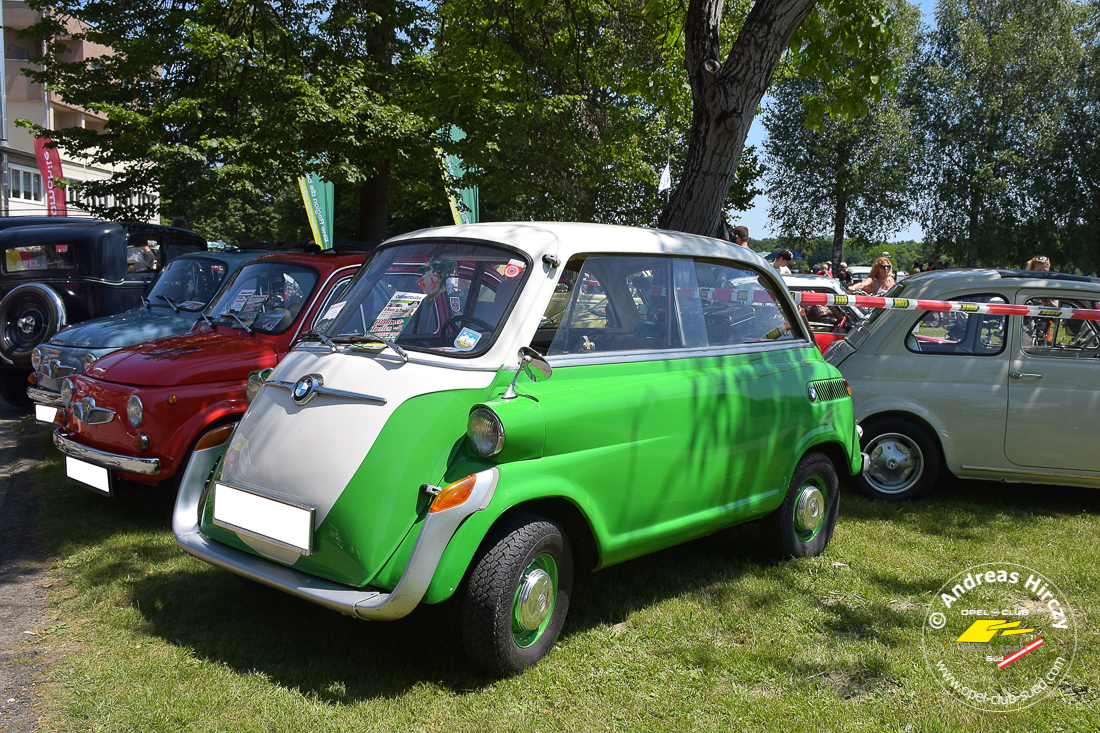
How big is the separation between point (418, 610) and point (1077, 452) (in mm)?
5048

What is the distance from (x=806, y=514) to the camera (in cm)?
522

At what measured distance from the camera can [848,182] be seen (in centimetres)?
3744

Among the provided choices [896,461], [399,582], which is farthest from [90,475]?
[896,461]

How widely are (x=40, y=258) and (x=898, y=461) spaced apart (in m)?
10.1

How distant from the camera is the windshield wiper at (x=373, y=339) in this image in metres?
3.74

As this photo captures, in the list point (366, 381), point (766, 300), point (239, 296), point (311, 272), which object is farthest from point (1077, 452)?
point (239, 296)

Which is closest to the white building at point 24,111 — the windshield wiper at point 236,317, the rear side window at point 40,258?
the rear side window at point 40,258

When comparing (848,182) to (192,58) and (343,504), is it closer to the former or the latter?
(192,58)

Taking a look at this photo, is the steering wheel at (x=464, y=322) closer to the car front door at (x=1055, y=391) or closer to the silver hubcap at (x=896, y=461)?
the silver hubcap at (x=896, y=461)

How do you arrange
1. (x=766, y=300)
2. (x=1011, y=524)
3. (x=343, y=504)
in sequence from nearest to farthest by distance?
(x=343, y=504) < (x=766, y=300) < (x=1011, y=524)

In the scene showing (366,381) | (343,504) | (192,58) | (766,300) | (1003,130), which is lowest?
(343,504)

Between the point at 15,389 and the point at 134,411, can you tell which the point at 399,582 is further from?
the point at 15,389

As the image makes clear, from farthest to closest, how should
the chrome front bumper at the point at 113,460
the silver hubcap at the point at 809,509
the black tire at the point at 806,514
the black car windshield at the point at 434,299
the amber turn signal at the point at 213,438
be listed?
the chrome front bumper at the point at 113,460 → the silver hubcap at the point at 809,509 → the black tire at the point at 806,514 → the amber turn signal at the point at 213,438 → the black car windshield at the point at 434,299

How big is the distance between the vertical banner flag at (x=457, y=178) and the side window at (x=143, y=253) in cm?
516
